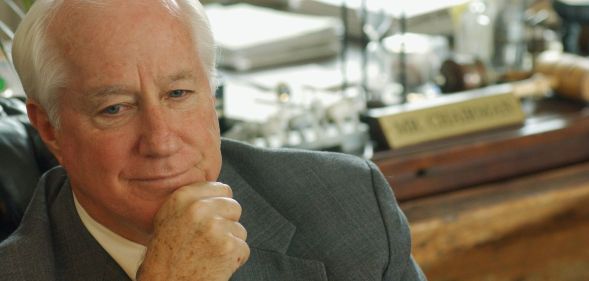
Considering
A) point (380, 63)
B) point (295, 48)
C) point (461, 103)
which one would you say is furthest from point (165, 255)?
point (295, 48)

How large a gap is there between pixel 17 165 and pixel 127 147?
382 mm

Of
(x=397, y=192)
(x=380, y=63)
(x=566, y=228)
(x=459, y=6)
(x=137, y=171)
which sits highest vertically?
(x=137, y=171)

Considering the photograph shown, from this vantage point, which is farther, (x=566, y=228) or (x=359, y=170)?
(x=566, y=228)

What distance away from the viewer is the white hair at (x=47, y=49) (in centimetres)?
123

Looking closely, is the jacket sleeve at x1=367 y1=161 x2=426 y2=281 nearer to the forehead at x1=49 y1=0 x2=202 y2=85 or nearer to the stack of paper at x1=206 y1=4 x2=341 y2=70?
the forehead at x1=49 y1=0 x2=202 y2=85

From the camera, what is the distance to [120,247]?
4.59 ft

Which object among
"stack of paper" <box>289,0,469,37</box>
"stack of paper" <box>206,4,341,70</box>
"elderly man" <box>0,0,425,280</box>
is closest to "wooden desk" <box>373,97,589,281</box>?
"stack of paper" <box>289,0,469,37</box>

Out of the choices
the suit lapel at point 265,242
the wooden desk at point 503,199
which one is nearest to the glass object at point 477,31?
the wooden desk at point 503,199

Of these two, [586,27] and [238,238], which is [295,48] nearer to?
[586,27]

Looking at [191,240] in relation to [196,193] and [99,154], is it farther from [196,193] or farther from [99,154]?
Result: [99,154]

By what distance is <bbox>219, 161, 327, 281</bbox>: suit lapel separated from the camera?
1.45 metres

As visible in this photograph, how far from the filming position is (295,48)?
10.1ft

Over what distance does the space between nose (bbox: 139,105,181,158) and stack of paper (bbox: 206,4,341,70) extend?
68.7 inches

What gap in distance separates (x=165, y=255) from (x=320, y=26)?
1945mm
